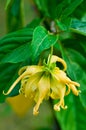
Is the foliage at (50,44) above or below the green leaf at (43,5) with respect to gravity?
below

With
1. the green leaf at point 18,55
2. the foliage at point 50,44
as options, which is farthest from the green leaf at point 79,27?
the green leaf at point 18,55

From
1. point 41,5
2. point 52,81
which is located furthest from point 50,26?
point 52,81

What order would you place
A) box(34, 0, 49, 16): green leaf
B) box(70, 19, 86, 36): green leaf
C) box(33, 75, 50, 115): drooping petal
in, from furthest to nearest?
1. box(34, 0, 49, 16): green leaf
2. box(70, 19, 86, 36): green leaf
3. box(33, 75, 50, 115): drooping petal

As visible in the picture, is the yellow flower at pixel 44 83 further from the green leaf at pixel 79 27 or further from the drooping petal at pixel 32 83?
the green leaf at pixel 79 27

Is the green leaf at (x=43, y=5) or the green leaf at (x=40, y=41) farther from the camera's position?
the green leaf at (x=43, y=5)

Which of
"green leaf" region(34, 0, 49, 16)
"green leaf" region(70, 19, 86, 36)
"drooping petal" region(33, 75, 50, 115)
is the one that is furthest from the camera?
"green leaf" region(34, 0, 49, 16)

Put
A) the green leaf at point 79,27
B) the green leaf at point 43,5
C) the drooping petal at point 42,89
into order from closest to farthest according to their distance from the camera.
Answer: the drooping petal at point 42,89, the green leaf at point 79,27, the green leaf at point 43,5

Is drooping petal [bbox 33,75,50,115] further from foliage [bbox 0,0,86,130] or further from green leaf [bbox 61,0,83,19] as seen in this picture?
green leaf [bbox 61,0,83,19]

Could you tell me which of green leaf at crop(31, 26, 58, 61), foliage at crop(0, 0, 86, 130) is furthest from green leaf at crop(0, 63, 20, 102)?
green leaf at crop(31, 26, 58, 61)

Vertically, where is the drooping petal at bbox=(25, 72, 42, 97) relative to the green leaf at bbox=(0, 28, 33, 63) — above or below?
below

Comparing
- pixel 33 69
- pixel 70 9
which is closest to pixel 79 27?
pixel 70 9
